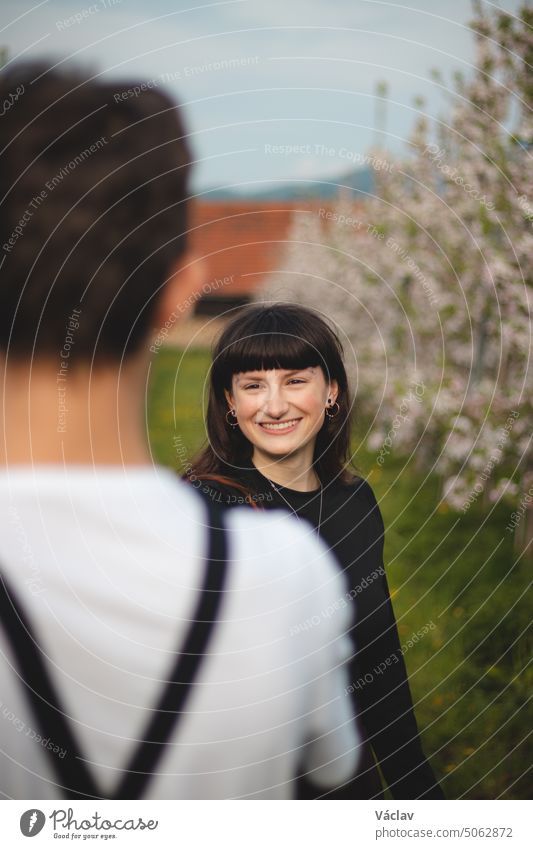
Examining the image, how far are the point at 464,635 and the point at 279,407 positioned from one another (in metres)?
1.74

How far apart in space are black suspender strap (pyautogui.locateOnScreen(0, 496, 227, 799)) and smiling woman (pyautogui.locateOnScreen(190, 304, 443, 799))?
63 cm

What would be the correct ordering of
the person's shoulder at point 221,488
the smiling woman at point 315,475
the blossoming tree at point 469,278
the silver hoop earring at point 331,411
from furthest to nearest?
1. the blossoming tree at point 469,278
2. the silver hoop earring at point 331,411
3. the smiling woman at point 315,475
4. the person's shoulder at point 221,488

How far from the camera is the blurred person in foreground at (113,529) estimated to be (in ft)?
2.89

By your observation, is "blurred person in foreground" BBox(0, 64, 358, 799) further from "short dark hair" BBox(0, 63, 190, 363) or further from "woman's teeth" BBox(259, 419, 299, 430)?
"woman's teeth" BBox(259, 419, 299, 430)

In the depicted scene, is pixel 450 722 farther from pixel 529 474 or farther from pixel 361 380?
pixel 361 380

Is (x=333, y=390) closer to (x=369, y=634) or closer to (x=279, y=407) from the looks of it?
(x=279, y=407)

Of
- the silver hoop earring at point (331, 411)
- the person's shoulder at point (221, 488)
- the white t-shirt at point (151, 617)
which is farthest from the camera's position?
the silver hoop earring at point (331, 411)

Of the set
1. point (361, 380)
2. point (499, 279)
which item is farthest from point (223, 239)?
point (361, 380)

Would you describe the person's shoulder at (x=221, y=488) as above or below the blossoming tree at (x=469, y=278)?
below

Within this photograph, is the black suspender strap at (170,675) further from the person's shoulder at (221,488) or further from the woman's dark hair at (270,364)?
the woman's dark hair at (270,364)

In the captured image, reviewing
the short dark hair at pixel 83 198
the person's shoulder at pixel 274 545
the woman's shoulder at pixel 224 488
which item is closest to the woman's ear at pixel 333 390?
the woman's shoulder at pixel 224 488

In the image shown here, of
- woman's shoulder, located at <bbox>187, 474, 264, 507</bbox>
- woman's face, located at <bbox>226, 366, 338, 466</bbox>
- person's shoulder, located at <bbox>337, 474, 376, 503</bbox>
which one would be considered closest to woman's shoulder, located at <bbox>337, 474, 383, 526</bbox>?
person's shoulder, located at <bbox>337, 474, 376, 503</bbox>

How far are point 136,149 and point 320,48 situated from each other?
4.14 feet

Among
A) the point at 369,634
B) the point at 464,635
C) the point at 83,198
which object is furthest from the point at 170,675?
the point at 464,635
